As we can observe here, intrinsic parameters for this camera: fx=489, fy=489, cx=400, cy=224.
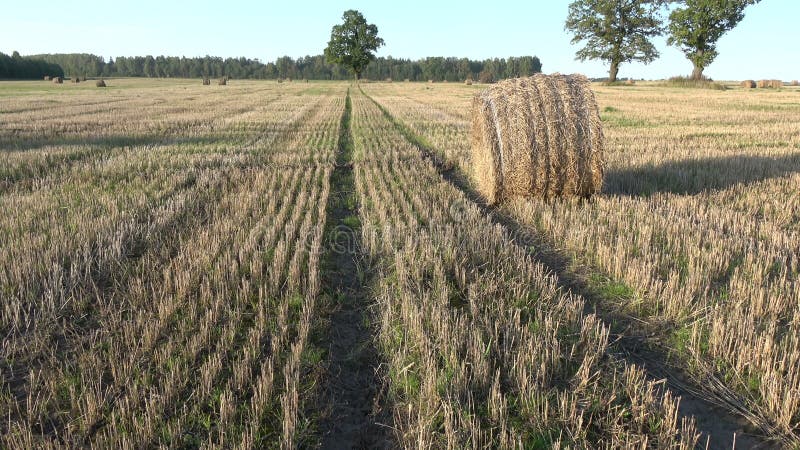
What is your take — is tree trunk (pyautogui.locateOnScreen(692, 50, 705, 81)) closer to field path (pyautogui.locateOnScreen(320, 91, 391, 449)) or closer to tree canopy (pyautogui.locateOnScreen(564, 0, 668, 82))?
tree canopy (pyautogui.locateOnScreen(564, 0, 668, 82))

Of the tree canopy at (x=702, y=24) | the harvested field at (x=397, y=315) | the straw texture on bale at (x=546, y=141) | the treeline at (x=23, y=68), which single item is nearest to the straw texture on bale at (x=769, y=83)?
the tree canopy at (x=702, y=24)

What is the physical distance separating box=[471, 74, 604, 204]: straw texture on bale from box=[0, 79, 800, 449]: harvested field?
13.1 inches

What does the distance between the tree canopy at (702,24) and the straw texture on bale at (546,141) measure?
4631 cm

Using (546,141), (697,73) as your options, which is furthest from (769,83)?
(546,141)

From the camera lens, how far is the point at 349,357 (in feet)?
12.0

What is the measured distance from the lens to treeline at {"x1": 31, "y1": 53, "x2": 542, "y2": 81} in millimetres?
125062

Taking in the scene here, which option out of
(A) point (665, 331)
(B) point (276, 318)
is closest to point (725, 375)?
(A) point (665, 331)

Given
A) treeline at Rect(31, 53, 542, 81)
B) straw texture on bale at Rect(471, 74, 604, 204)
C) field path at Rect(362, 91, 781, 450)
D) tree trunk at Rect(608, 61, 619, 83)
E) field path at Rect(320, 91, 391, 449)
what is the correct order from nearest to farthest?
field path at Rect(362, 91, 781, 450) → field path at Rect(320, 91, 391, 449) → straw texture on bale at Rect(471, 74, 604, 204) → tree trunk at Rect(608, 61, 619, 83) → treeline at Rect(31, 53, 542, 81)

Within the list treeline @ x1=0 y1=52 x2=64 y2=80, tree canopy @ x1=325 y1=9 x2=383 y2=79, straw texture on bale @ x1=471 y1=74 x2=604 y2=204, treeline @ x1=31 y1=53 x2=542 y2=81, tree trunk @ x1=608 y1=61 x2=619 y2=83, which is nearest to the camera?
straw texture on bale @ x1=471 y1=74 x2=604 y2=204

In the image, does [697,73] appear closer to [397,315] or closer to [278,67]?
[397,315]

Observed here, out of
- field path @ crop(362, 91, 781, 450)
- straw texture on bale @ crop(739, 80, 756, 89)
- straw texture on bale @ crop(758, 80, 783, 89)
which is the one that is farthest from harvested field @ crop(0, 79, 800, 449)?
straw texture on bale @ crop(758, 80, 783, 89)

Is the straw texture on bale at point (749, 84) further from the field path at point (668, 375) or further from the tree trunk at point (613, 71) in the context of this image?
the field path at point (668, 375)

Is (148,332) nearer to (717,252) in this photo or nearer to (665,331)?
(665,331)

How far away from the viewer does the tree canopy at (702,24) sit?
4347 cm
